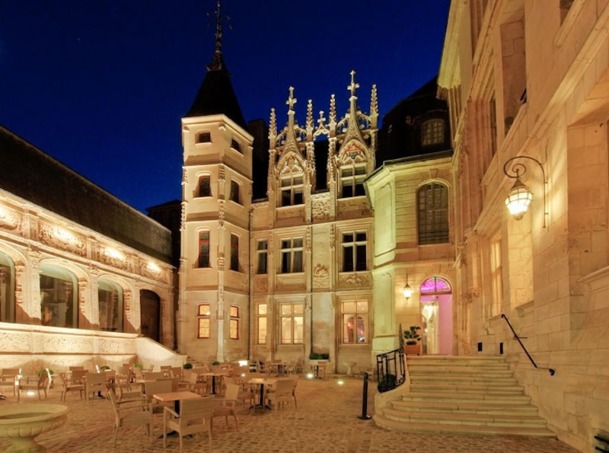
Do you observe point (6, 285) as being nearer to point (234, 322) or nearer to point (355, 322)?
point (234, 322)

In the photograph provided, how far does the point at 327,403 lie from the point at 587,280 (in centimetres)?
810

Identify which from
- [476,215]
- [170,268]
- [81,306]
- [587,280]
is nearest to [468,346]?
[476,215]

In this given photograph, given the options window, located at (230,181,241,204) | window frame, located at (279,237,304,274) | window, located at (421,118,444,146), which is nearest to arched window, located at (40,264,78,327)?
window, located at (230,181,241,204)

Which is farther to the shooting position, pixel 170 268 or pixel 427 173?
pixel 170 268

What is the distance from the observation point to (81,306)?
761 inches

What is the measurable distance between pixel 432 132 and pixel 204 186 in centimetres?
1108

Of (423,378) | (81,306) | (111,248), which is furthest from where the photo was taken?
(111,248)

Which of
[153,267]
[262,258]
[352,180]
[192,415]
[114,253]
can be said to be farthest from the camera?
[262,258]

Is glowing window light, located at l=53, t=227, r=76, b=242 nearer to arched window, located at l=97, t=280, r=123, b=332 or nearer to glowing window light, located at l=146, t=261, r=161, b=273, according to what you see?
arched window, located at l=97, t=280, r=123, b=332

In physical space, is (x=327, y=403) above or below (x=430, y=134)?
below

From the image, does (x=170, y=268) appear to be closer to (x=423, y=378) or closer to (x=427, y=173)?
(x=427, y=173)

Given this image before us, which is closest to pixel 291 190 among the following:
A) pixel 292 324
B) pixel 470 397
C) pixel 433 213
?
pixel 292 324

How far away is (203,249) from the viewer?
2531cm

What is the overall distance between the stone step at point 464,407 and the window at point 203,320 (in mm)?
15321
